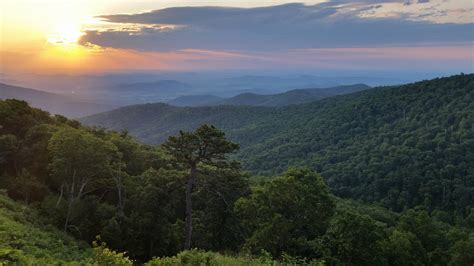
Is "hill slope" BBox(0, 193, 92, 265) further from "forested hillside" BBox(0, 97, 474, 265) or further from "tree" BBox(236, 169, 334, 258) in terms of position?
"tree" BBox(236, 169, 334, 258)

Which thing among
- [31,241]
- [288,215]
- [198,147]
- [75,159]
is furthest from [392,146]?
[31,241]

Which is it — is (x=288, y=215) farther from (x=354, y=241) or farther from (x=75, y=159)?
(x=75, y=159)

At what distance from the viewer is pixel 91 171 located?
2905 cm

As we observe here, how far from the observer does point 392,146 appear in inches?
4860

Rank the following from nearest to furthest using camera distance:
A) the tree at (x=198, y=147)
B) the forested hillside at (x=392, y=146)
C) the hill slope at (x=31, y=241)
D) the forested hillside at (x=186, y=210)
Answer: the hill slope at (x=31, y=241), the tree at (x=198, y=147), the forested hillside at (x=186, y=210), the forested hillside at (x=392, y=146)

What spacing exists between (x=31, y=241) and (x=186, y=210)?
10173mm

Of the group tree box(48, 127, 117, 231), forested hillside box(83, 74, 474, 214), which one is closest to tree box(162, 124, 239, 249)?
tree box(48, 127, 117, 231)

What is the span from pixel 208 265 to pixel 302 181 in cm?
1485

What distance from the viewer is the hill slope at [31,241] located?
48.7ft

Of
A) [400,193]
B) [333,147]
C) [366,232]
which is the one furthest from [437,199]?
[366,232]

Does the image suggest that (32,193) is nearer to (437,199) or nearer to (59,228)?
(59,228)

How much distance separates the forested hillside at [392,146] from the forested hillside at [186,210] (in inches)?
2733

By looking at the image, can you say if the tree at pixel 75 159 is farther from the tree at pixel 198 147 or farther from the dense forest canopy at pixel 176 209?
the tree at pixel 198 147

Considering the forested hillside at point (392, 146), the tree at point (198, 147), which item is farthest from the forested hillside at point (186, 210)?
the forested hillside at point (392, 146)
